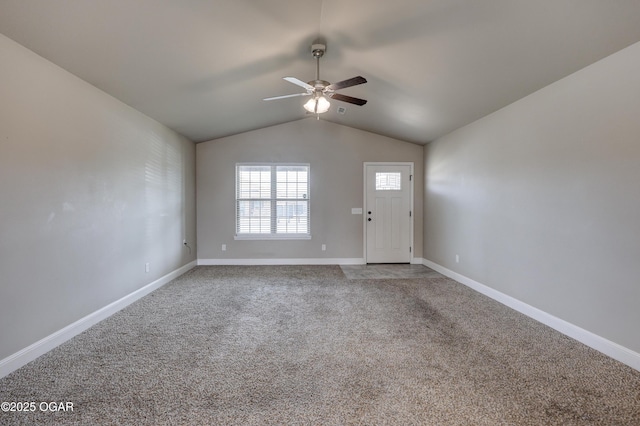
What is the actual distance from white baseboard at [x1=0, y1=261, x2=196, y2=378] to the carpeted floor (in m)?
Result: 0.06

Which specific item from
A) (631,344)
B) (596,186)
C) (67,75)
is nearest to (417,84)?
(596,186)

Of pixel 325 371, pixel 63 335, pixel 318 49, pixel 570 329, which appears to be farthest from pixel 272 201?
pixel 570 329

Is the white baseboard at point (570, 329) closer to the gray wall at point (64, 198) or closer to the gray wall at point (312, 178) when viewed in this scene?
the gray wall at point (312, 178)

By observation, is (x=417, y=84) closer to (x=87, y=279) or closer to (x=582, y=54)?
(x=582, y=54)

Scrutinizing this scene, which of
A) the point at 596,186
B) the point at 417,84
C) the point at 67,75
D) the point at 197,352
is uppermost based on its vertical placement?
the point at 417,84

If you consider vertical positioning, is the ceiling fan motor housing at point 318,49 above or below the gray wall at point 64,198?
above

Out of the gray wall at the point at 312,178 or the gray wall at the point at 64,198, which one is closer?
the gray wall at the point at 64,198

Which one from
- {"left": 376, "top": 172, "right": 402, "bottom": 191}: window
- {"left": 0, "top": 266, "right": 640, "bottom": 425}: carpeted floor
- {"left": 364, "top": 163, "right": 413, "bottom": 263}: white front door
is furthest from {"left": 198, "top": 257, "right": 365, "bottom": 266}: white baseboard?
{"left": 0, "top": 266, "right": 640, "bottom": 425}: carpeted floor

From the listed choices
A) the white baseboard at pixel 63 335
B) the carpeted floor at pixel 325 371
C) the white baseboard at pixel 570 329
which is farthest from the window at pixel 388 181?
the white baseboard at pixel 63 335

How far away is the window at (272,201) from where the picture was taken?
584 centimetres

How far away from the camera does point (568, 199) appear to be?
2734 millimetres

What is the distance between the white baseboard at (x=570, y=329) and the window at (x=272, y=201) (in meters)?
3.26

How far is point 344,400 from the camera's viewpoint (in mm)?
1789

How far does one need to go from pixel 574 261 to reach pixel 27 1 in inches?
181
